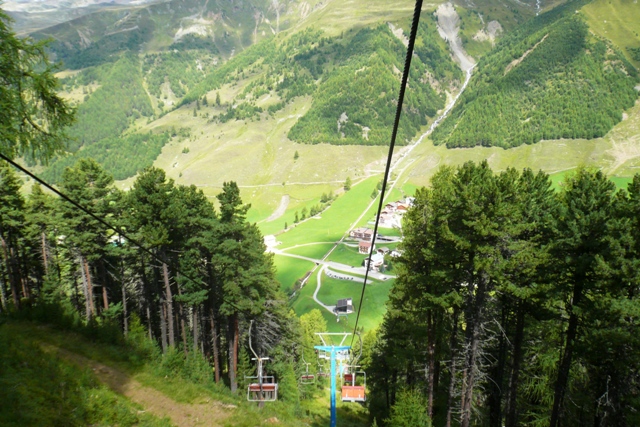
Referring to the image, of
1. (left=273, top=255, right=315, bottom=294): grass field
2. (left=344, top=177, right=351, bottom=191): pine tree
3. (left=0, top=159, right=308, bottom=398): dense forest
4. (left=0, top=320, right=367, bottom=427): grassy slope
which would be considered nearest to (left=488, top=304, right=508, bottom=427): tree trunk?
(left=0, top=320, right=367, bottom=427): grassy slope

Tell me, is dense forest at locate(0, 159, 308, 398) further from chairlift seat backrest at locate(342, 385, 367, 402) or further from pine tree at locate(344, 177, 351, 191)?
pine tree at locate(344, 177, 351, 191)

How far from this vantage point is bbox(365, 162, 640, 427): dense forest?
13.8 meters

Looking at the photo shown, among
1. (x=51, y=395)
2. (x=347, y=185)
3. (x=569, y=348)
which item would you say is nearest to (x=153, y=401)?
(x=51, y=395)

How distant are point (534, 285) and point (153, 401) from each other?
15699mm

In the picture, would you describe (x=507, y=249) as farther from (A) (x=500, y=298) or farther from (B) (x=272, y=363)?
(B) (x=272, y=363)

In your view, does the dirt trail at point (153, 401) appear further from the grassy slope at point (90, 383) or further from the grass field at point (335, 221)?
the grass field at point (335, 221)

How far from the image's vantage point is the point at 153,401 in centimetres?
1463

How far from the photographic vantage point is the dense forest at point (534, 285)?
13.8 m

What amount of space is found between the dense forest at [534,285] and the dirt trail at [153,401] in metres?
9.01

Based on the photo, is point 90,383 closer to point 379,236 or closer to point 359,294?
point 359,294

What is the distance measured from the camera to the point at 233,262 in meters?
25.0

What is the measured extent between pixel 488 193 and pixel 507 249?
8.68 feet

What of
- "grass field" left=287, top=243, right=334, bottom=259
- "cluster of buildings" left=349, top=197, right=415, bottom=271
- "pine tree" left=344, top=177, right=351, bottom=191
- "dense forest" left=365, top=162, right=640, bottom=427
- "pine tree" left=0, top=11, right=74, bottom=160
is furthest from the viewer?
"pine tree" left=344, top=177, right=351, bottom=191

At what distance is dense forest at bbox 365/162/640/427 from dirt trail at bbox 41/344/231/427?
9.01m
